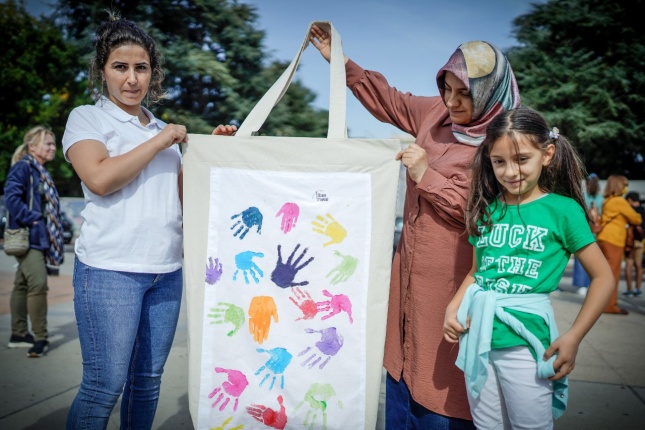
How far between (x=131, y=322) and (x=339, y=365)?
769 millimetres

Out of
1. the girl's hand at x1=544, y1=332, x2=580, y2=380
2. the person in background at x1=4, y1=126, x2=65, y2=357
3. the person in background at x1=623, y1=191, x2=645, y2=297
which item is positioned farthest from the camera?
the person in background at x1=623, y1=191, x2=645, y2=297

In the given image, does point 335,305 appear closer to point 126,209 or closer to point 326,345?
point 326,345

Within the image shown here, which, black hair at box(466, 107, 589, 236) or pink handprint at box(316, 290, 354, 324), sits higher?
black hair at box(466, 107, 589, 236)

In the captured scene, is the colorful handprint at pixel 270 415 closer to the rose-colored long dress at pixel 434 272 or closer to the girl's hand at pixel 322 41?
the rose-colored long dress at pixel 434 272

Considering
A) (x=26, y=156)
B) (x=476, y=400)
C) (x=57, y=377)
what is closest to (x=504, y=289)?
(x=476, y=400)

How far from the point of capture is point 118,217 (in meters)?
1.97

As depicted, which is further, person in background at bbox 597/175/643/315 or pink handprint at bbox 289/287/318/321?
person in background at bbox 597/175/643/315

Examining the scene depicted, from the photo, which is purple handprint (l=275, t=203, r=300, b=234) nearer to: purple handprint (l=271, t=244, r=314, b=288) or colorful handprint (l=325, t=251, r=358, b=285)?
purple handprint (l=271, t=244, r=314, b=288)

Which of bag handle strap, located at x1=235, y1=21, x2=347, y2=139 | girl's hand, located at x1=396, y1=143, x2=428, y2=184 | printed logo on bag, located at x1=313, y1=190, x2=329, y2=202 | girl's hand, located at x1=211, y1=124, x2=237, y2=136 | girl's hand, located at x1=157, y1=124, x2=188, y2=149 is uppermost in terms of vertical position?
bag handle strap, located at x1=235, y1=21, x2=347, y2=139

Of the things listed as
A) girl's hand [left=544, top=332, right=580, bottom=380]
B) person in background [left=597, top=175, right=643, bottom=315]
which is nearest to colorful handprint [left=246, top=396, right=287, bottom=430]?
girl's hand [left=544, top=332, right=580, bottom=380]

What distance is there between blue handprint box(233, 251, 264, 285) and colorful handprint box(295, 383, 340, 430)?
0.44m

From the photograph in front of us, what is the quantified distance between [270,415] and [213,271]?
0.56 metres

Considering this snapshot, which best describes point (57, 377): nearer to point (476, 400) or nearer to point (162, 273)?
point (162, 273)

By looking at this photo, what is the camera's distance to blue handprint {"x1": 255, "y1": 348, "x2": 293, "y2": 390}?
1992 mm
